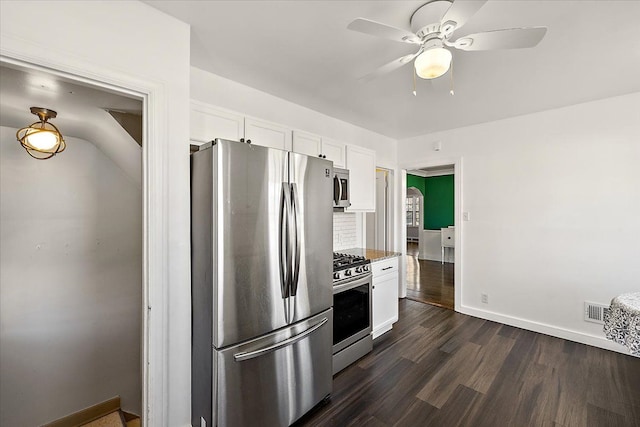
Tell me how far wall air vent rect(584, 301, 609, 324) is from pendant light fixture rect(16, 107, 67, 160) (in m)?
5.31

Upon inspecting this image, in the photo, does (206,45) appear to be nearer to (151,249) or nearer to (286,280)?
(151,249)

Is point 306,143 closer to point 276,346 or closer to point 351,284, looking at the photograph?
point 351,284

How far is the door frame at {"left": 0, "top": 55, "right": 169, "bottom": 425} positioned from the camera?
5.01 ft

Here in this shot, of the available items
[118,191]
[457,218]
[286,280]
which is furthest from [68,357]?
[457,218]

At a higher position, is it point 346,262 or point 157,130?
point 157,130

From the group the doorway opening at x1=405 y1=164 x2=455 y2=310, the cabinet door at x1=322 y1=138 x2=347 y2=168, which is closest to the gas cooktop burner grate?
the cabinet door at x1=322 y1=138 x2=347 y2=168

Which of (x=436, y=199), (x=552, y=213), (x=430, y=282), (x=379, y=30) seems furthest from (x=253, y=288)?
(x=436, y=199)

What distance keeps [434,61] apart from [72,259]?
10.0 ft

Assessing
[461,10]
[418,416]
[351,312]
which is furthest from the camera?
[351,312]

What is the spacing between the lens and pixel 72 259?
7.16 ft

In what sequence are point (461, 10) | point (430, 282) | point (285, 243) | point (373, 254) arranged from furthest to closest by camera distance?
point (430, 282), point (373, 254), point (285, 243), point (461, 10)

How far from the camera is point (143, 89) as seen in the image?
5.06 feet

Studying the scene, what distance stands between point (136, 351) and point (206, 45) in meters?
2.69

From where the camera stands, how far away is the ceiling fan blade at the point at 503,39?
134 cm
